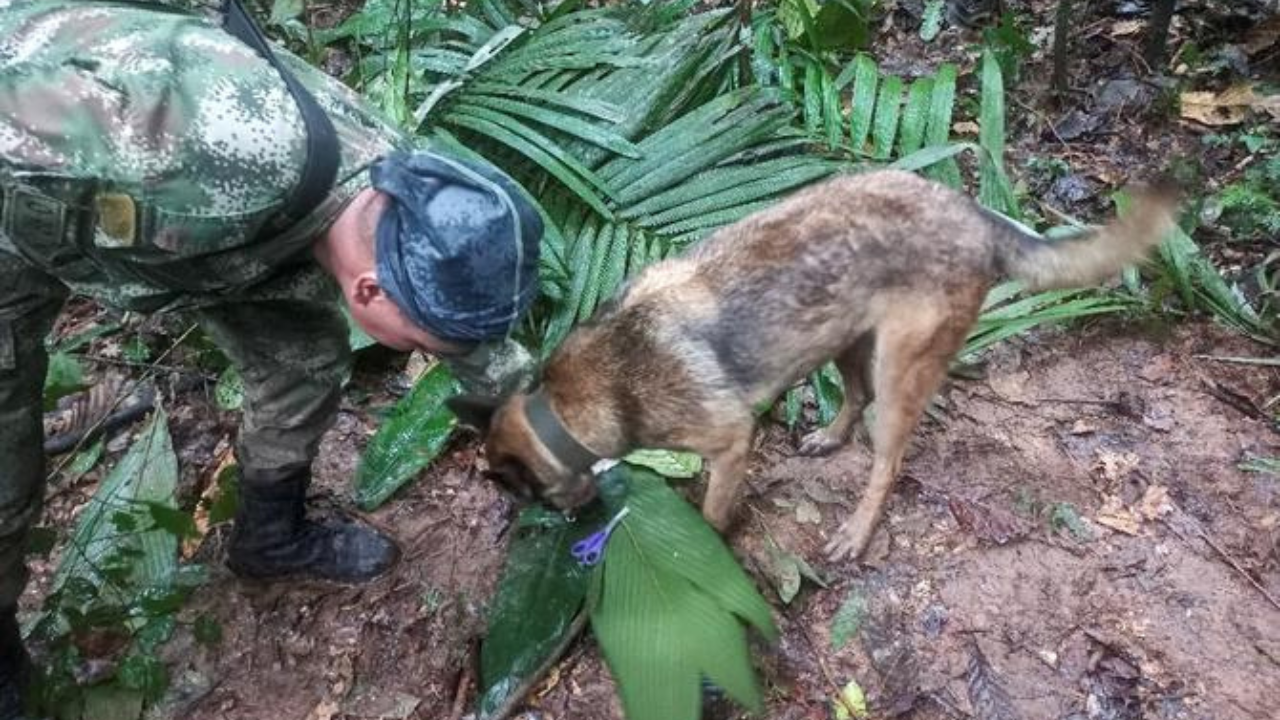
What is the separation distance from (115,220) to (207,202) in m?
0.20

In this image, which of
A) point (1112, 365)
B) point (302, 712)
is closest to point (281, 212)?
point (302, 712)

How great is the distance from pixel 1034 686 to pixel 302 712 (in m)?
2.33

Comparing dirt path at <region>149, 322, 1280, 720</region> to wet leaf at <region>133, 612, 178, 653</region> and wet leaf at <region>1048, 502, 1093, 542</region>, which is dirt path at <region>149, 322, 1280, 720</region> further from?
wet leaf at <region>133, 612, 178, 653</region>

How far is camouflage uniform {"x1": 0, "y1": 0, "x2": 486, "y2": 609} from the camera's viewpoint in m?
2.16

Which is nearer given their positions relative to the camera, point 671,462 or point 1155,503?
point 1155,503

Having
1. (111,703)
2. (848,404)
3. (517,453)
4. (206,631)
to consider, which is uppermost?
(517,453)

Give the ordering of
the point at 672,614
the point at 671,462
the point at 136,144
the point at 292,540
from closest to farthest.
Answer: the point at 136,144 < the point at 672,614 < the point at 292,540 < the point at 671,462

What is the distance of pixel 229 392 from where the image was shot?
14.7 feet

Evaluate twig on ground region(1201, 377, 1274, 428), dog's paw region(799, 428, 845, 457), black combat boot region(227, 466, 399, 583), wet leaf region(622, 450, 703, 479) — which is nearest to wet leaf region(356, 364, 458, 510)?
black combat boot region(227, 466, 399, 583)

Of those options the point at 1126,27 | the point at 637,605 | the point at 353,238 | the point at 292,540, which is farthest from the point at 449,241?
the point at 1126,27

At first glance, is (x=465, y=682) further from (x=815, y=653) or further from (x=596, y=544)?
(x=815, y=653)

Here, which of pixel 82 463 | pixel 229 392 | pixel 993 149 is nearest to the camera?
pixel 82 463

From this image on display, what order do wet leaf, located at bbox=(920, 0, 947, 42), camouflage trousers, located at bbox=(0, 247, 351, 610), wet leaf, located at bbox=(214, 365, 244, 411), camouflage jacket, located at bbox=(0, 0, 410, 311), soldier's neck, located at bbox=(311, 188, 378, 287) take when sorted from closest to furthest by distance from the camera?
camouflage jacket, located at bbox=(0, 0, 410, 311)
soldier's neck, located at bbox=(311, 188, 378, 287)
camouflage trousers, located at bbox=(0, 247, 351, 610)
wet leaf, located at bbox=(214, 365, 244, 411)
wet leaf, located at bbox=(920, 0, 947, 42)

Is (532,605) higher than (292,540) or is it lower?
lower
